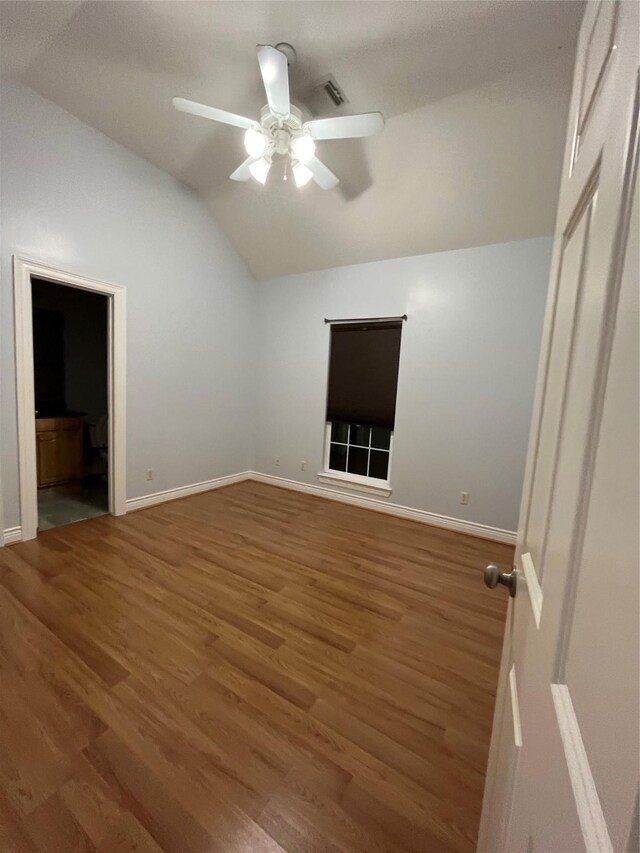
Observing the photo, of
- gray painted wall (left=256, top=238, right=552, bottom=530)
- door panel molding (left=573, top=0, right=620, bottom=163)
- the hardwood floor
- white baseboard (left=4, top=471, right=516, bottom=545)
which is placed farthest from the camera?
white baseboard (left=4, top=471, right=516, bottom=545)

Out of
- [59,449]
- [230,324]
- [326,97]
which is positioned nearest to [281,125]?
[326,97]

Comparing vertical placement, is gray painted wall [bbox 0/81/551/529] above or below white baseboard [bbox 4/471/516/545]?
above

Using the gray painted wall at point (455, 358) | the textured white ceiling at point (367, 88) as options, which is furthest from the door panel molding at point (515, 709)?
the textured white ceiling at point (367, 88)

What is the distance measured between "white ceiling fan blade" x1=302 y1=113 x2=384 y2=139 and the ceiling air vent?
1.17ft

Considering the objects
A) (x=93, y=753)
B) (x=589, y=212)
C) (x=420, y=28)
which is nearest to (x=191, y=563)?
(x=93, y=753)

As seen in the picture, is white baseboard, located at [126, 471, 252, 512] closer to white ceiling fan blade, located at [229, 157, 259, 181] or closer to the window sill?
the window sill

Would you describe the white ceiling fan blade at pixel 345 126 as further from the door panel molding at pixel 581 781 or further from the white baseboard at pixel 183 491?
the white baseboard at pixel 183 491

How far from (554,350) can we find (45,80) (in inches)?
142

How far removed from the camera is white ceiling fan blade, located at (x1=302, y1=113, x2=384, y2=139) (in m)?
1.79

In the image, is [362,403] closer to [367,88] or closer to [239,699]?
[367,88]

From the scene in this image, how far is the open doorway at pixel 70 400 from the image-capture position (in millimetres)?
3574

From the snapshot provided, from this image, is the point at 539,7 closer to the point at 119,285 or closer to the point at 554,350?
the point at 554,350

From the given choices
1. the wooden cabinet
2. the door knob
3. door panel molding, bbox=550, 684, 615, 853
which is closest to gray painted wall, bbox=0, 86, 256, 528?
the wooden cabinet

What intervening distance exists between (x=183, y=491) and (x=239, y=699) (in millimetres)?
2710
